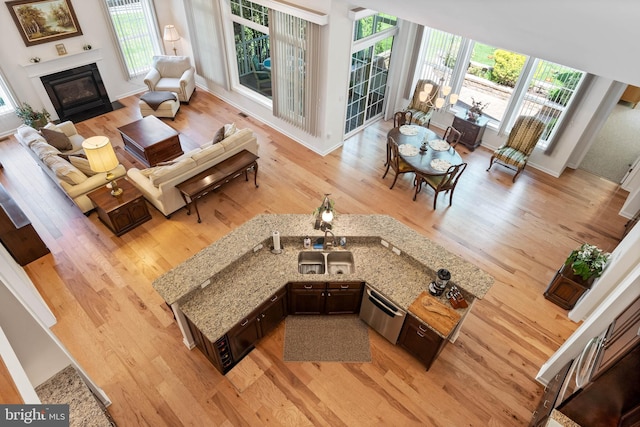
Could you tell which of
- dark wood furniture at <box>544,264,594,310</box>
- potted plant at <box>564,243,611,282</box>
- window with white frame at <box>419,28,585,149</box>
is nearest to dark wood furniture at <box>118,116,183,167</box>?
window with white frame at <box>419,28,585,149</box>

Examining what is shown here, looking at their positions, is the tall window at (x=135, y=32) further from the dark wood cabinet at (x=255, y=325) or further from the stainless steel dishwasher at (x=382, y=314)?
the stainless steel dishwasher at (x=382, y=314)

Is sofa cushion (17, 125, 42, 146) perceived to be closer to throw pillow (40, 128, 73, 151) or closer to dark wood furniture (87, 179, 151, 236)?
throw pillow (40, 128, 73, 151)

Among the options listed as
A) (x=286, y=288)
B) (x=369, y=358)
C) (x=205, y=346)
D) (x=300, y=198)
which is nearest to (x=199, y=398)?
(x=205, y=346)

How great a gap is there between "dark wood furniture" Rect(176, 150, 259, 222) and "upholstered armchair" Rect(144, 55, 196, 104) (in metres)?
3.51

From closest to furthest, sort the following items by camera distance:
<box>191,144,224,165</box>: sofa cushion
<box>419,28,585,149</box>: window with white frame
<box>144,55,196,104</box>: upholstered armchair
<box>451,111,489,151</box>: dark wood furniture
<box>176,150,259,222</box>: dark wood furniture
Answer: <box>176,150,259,222</box>: dark wood furniture
<box>191,144,224,165</box>: sofa cushion
<box>419,28,585,149</box>: window with white frame
<box>451,111,489,151</box>: dark wood furniture
<box>144,55,196,104</box>: upholstered armchair

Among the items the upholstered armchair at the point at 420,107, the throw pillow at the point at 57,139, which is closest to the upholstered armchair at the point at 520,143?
the upholstered armchair at the point at 420,107

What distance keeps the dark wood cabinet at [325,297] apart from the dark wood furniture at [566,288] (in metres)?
2.96

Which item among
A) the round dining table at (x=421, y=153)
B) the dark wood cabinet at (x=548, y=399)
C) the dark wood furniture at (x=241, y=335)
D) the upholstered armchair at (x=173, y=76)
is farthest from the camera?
the upholstered armchair at (x=173, y=76)

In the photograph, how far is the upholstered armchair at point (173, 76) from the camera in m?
9.16

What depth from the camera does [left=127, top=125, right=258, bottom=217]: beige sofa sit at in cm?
609

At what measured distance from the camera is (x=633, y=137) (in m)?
8.80

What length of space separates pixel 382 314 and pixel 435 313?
698 mm

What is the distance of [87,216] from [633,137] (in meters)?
11.9

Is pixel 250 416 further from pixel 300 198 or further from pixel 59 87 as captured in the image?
pixel 59 87
